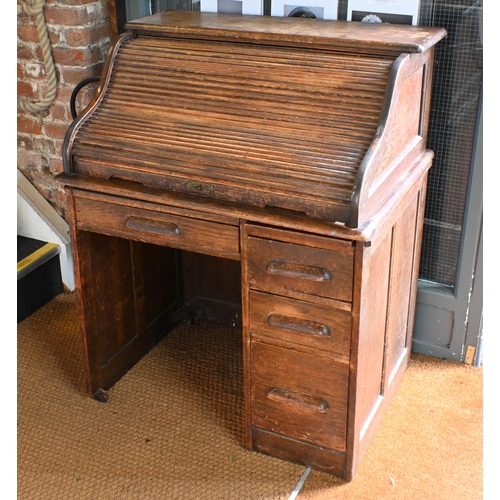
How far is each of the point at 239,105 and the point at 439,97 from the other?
0.74 metres

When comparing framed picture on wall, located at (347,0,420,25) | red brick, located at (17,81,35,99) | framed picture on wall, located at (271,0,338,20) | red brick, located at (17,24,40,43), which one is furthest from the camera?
red brick, located at (17,81,35,99)

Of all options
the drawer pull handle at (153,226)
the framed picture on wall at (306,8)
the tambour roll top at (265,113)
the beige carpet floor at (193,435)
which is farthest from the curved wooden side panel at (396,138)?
the beige carpet floor at (193,435)

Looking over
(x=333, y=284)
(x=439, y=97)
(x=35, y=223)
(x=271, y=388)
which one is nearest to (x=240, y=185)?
(x=333, y=284)

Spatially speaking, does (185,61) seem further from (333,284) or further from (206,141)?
(333,284)

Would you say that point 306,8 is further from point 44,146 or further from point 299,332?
point 44,146

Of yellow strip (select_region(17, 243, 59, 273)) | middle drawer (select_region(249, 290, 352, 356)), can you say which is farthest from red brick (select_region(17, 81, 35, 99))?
middle drawer (select_region(249, 290, 352, 356))

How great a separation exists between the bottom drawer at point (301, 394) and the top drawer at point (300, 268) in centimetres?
22

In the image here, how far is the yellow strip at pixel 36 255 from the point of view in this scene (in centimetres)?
304

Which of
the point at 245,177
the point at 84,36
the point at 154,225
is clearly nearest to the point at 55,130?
the point at 84,36

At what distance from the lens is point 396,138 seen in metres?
2.07

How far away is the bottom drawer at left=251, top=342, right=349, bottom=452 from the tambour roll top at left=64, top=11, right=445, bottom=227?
46 cm

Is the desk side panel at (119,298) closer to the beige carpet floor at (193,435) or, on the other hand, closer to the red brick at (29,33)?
the beige carpet floor at (193,435)

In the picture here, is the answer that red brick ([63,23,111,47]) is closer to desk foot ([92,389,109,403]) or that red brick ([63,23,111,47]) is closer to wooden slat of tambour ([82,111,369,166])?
wooden slat of tambour ([82,111,369,166])

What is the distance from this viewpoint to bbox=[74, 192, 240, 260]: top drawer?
2.09 metres
